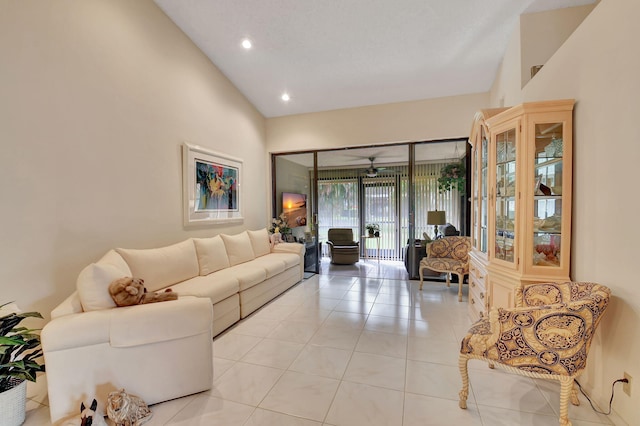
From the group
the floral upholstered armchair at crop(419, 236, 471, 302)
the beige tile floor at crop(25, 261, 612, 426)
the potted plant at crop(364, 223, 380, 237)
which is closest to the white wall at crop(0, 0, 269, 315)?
the beige tile floor at crop(25, 261, 612, 426)

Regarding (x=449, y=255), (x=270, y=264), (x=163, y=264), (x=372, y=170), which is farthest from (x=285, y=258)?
(x=372, y=170)

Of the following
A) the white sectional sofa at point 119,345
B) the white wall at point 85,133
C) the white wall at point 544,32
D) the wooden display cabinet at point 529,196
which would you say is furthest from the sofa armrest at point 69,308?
the white wall at point 544,32

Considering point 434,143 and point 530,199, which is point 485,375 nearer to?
point 530,199

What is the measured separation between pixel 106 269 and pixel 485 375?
3.14 m

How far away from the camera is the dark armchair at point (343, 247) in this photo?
6.53m

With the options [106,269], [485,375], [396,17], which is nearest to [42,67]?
[106,269]

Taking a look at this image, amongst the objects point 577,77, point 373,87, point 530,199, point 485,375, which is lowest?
point 485,375

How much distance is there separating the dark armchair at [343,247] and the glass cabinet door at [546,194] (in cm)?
438

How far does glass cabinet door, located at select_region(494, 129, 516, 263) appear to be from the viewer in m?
2.47

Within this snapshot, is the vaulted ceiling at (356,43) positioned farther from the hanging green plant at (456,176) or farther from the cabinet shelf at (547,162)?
the cabinet shelf at (547,162)

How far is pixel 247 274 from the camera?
3.55 meters

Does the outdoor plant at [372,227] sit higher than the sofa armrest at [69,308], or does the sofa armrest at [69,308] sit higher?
the outdoor plant at [372,227]

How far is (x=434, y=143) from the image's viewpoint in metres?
4.93

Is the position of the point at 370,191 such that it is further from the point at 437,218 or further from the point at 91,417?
the point at 91,417
